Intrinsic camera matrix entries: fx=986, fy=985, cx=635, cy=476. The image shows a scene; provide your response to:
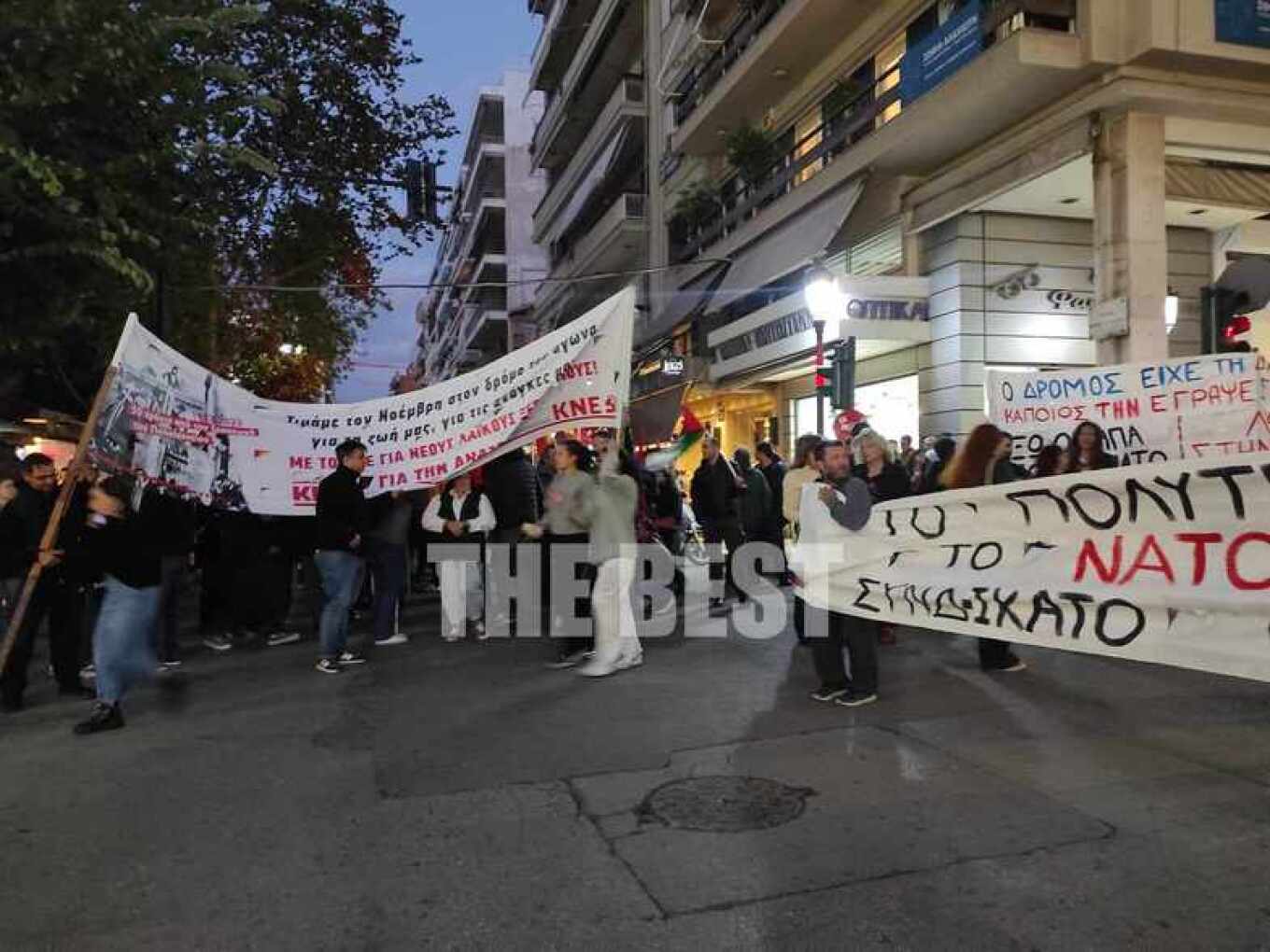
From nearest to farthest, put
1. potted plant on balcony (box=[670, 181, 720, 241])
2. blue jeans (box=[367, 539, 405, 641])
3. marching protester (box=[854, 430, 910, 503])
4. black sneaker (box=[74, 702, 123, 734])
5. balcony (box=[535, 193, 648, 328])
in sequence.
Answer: black sneaker (box=[74, 702, 123, 734]), marching protester (box=[854, 430, 910, 503]), blue jeans (box=[367, 539, 405, 641]), potted plant on balcony (box=[670, 181, 720, 241]), balcony (box=[535, 193, 648, 328])

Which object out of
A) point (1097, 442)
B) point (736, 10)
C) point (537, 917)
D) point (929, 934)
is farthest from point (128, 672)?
point (736, 10)

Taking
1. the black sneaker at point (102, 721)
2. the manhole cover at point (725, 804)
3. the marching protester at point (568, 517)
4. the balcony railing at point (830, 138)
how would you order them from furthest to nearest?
1. the balcony railing at point (830, 138)
2. the marching protester at point (568, 517)
3. the black sneaker at point (102, 721)
4. the manhole cover at point (725, 804)

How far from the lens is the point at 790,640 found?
8.30 m

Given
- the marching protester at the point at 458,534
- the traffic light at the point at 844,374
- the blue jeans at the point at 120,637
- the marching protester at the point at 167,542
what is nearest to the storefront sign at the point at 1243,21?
the traffic light at the point at 844,374

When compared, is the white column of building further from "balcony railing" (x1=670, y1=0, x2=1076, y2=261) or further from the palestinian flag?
the palestinian flag

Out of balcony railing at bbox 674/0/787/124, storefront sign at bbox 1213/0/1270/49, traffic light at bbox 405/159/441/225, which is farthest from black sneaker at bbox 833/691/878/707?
balcony railing at bbox 674/0/787/124

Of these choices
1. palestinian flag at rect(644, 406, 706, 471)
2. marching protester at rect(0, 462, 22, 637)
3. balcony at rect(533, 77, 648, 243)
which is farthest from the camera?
balcony at rect(533, 77, 648, 243)

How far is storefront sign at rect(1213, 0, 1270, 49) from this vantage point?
11.7 m

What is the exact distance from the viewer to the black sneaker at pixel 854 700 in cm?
605

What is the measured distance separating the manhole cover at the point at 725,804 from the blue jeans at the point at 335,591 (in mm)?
3695

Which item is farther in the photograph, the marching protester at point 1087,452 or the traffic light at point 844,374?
the traffic light at point 844,374

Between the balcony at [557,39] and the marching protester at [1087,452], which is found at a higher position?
the balcony at [557,39]

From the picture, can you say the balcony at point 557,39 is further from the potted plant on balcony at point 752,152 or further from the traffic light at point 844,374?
the traffic light at point 844,374

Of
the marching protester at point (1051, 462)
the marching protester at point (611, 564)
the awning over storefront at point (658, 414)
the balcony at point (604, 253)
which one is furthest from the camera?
the balcony at point (604, 253)
